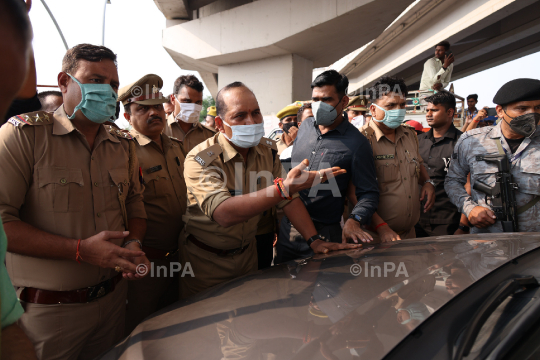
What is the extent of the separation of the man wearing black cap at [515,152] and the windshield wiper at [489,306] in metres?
1.68

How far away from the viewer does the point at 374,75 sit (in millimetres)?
18609

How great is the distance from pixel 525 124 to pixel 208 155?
7.79 feet

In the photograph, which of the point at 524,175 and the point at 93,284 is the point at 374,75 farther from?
the point at 93,284

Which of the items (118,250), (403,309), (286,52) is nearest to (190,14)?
(286,52)

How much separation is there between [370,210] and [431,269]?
1.08 meters

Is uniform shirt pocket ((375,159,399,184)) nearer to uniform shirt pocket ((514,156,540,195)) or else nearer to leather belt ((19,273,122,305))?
uniform shirt pocket ((514,156,540,195))

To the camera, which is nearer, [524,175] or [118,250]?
[118,250]

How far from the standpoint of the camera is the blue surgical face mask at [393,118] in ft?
9.50

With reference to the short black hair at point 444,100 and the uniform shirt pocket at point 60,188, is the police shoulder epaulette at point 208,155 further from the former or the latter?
the short black hair at point 444,100

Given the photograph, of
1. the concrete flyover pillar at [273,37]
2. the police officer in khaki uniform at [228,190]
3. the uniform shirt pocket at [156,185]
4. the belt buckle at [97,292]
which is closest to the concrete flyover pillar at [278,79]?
the concrete flyover pillar at [273,37]

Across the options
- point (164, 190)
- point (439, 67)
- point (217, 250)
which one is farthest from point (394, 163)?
point (439, 67)

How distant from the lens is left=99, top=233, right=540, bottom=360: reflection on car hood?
0.91 meters

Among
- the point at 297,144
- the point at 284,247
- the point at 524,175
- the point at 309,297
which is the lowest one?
the point at 284,247

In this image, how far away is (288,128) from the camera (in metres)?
4.95
